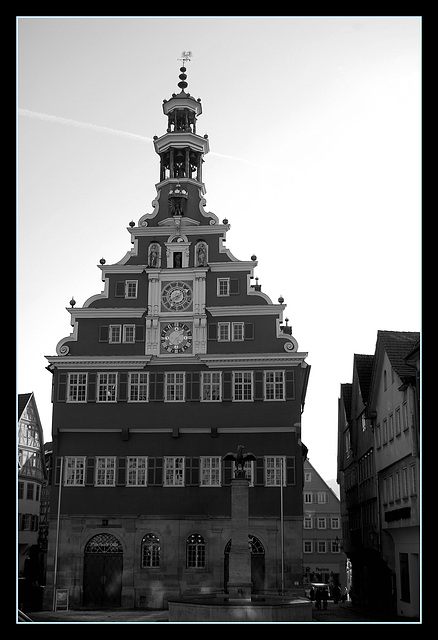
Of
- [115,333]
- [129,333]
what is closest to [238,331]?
[129,333]

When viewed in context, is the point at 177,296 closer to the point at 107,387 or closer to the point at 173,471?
the point at 107,387

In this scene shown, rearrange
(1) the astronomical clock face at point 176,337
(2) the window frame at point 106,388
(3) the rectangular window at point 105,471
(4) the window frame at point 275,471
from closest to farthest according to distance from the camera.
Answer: (4) the window frame at point 275,471
(3) the rectangular window at point 105,471
(2) the window frame at point 106,388
(1) the astronomical clock face at point 176,337

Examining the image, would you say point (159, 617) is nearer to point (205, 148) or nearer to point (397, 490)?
point (397, 490)

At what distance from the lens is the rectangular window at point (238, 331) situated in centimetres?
3944

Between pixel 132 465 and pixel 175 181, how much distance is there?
48.7ft

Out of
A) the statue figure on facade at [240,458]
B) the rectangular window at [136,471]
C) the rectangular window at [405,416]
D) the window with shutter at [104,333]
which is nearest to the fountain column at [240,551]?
the statue figure on facade at [240,458]

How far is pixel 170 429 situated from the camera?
38531 millimetres

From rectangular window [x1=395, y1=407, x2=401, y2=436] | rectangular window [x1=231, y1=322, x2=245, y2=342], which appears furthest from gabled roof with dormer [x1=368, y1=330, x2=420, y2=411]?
rectangular window [x1=231, y1=322, x2=245, y2=342]

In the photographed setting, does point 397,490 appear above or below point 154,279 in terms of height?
below

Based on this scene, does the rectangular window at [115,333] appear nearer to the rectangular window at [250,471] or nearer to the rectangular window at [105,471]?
the rectangular window at [105,471]

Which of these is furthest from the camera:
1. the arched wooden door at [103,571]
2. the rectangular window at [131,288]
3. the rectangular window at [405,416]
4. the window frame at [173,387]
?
the rectangular window at [131,288]

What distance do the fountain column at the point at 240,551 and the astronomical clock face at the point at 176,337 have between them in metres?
10.6

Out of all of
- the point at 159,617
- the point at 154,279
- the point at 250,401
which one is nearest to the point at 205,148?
the point at 154,279

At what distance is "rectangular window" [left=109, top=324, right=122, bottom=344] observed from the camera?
131 feet
